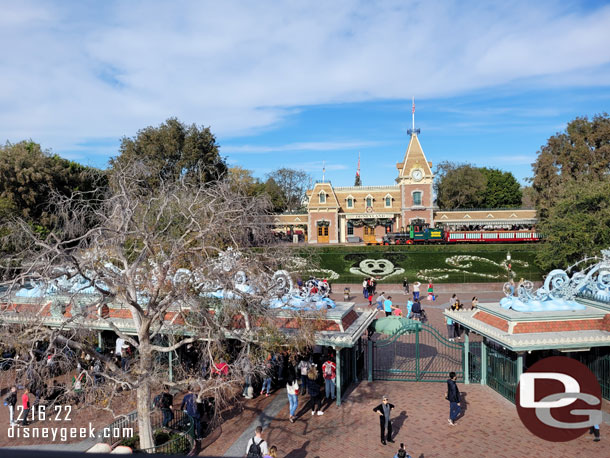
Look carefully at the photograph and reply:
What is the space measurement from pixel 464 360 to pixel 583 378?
3402 millimetres

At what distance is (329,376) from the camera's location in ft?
44.3

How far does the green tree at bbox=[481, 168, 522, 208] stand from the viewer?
75.4 metres

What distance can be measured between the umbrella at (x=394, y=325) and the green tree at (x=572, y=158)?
26.1 metres

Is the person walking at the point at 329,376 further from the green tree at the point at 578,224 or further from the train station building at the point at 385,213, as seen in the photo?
the train station building at the point at 385,213

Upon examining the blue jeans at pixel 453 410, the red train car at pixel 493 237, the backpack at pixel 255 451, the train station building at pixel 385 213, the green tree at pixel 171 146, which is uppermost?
the green tree at pixel 171 146

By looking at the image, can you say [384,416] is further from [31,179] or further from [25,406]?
[31,179]

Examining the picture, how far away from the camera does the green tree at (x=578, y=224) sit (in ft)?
91.5

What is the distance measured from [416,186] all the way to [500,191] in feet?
99.0

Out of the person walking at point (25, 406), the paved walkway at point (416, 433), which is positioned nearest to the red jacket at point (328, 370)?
the paved walkway at point (416, 433)

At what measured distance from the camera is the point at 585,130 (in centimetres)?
3822

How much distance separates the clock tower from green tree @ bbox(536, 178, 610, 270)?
2081 centimetres

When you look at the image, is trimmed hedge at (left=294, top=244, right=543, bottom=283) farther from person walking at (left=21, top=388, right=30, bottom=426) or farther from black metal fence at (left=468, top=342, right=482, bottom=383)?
person walking at (left=21, top=388, right=30, bottom=426)

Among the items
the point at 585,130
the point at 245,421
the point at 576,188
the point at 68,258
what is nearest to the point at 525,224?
the point at 585,130

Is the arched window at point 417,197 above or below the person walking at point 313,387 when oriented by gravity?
above
